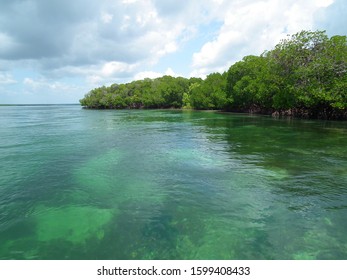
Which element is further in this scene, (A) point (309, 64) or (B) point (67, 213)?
(A) point (309, 64)

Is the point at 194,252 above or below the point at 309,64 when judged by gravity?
below

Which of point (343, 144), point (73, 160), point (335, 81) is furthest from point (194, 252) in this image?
point (335, 81)

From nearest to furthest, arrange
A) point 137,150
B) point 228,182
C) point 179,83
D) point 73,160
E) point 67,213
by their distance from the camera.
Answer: point 67,213
point 228,182
point 73,160
point 137,150
point 179,83

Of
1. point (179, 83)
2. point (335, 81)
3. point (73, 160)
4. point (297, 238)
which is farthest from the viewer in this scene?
point (179, 83)

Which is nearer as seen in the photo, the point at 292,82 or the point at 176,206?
the point at 176,206

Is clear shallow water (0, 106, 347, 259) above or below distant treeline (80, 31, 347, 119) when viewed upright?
below

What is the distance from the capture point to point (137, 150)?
18.4 m

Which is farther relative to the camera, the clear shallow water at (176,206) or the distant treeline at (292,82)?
the distant treeline at (292,82)

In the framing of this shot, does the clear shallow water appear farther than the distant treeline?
No

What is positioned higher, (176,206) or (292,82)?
(292,82)

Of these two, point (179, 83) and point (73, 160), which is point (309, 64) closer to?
point (73, 160)

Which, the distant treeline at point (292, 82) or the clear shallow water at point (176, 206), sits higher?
the distant treeline at point (292, 82)

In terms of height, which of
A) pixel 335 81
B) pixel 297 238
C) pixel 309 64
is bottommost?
pixel 297 238

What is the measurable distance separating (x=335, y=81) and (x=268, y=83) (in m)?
13.2
